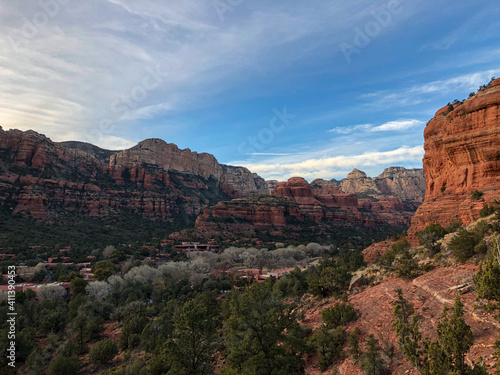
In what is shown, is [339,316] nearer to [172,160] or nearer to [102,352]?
[102,352]

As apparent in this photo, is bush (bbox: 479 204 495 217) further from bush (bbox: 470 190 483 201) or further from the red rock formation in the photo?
the red rock formation

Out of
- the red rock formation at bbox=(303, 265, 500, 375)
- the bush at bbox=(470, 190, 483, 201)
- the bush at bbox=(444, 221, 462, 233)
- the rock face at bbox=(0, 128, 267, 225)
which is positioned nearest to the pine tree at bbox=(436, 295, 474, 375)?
the red rock formation at bbox=(303, 265, 500, 375)

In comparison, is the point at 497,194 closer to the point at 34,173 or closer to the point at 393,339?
the point at 393,339

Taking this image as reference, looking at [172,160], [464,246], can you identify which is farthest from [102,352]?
→ [172,160]

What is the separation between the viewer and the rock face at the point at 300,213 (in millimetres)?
84625

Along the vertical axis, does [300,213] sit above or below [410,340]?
above

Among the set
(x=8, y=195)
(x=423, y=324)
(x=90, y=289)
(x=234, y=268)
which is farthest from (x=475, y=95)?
(x=8, y=195)

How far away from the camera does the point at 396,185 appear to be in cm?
16762

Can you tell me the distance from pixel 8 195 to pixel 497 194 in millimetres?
89004

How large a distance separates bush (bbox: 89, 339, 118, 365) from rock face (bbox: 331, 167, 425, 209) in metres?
154

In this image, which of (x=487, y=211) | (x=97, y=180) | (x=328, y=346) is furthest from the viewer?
(x=97, y=180)

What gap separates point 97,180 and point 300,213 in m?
73.3

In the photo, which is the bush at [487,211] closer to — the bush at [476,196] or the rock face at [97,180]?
the bush at [476,196]

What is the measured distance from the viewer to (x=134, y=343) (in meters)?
20.7
